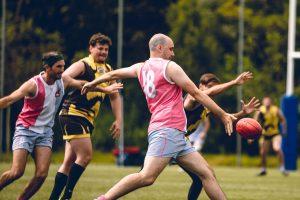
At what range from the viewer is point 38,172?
1148 cm

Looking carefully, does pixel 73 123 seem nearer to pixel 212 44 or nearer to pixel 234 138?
pixel 234 138

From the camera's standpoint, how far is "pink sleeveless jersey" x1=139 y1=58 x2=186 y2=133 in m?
10.3

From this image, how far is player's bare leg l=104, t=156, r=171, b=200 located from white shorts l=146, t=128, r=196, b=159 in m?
0.08

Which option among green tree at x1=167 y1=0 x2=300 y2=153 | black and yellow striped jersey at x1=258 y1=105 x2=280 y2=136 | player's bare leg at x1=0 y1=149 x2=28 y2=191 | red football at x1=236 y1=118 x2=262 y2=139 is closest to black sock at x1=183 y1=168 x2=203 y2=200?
red football at x1=236 y1=118 x2=262 y2=139

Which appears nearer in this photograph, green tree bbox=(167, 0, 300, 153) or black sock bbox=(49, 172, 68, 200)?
black sock bbox=(49, 172, 68, 200)

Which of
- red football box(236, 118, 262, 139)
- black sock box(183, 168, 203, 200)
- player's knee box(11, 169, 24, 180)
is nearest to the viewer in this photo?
red football box(236, 118, 262, 139)

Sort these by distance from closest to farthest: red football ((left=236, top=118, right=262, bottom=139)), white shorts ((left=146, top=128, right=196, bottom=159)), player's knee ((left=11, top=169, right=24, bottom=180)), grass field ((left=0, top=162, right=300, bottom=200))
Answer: white shorts ((left=146, top=128, right=196, bottom=159)) < red football ((left=236, top=118, right=262, bottom=139)) < player's knee ((left=11, top=169, right=24, bottom=180)) < grass field ((left=0, top=162, right=300, bottom=200))

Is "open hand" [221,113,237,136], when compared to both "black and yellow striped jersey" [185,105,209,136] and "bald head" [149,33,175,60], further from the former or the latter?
"black and yellow striped jersey" [185,105,209,136]

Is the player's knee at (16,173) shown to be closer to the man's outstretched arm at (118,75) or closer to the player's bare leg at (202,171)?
the man's outstretched arm at (118,75)

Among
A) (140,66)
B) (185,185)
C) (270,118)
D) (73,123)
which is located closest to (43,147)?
(73,123)

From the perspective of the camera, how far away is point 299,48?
39906 mm

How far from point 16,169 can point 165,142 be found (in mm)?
2159

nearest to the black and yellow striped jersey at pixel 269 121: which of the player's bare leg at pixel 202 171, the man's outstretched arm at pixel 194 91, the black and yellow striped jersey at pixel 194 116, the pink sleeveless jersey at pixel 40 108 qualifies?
the black and yellow striped jersey at pixel 194 116

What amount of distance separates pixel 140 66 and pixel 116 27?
91.8 feet
